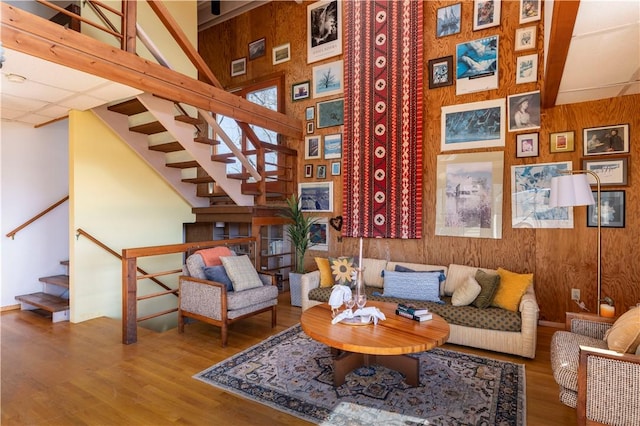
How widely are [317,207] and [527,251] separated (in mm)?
2957

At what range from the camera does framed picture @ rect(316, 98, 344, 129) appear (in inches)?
206

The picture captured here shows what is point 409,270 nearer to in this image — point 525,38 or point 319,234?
point 319,234

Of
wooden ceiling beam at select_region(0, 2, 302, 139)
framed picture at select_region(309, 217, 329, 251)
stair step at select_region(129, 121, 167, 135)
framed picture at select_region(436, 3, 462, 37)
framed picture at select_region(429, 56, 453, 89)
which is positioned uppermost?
framed picture at select_region(436, 3, 462, 37)

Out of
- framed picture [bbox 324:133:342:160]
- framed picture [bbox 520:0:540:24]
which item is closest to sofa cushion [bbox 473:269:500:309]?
framed picture [bbox 324:133:342:160]

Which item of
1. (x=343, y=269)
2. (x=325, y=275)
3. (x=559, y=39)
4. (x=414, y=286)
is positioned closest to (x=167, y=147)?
(x=325, y=275)

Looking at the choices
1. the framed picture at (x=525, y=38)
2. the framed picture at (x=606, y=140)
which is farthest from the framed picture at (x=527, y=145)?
the framed picture at (x=525, y=38)

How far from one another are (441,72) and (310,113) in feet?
6.91

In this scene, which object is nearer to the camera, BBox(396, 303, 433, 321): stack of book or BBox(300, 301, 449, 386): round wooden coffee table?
BBox(300, 301, 449, 386): round wooden coffee table

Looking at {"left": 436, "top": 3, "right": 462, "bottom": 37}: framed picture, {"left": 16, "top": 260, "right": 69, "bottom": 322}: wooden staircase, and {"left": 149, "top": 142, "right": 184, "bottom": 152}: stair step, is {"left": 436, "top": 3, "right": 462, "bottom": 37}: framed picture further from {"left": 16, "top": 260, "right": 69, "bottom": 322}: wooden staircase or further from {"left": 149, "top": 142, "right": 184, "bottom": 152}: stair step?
{"left": 16, "top": 260, "right": 69, "bottom": 322}: wooden staircase

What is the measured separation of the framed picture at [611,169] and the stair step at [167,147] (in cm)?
498

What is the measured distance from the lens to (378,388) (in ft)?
8.26

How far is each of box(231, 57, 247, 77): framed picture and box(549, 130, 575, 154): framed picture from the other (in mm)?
5184

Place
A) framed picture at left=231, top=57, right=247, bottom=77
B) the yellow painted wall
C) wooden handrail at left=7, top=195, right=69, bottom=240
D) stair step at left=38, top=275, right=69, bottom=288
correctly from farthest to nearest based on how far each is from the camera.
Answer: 1. framed picture at left=231, top=57, right=247, bottom=77
2. wooden handrail at left=7, top=195, right=69, bottom=240
3. stair step at left=38, top=275, right=69, bottom=288
4. the yellow painted wall

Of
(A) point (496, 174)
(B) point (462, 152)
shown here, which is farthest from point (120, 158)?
(A) point (496, 174)
